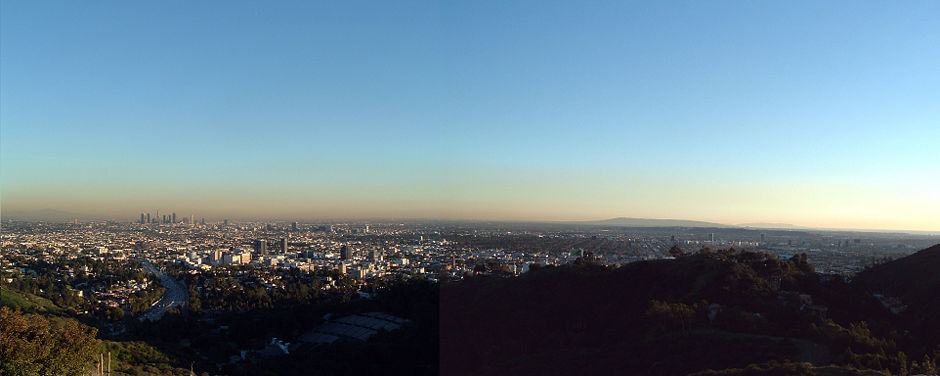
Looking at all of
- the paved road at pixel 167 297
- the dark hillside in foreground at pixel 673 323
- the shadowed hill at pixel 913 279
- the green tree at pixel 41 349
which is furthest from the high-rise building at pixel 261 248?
the shadowed hill at pixel 913 279

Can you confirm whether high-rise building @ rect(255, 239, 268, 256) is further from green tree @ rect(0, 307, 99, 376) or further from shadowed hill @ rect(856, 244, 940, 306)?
shadowed hill @ rect(856, 244, 940, 306)

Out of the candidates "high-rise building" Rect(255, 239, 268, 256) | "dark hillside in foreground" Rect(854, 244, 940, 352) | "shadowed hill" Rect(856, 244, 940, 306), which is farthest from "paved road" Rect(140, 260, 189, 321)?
"shadowed hill" Rect(856, 244, 940, 306)

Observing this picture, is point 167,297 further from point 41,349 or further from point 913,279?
point 913,279

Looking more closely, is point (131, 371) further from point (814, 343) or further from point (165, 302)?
point (165, 302)

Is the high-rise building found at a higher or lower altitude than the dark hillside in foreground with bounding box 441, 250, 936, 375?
lower

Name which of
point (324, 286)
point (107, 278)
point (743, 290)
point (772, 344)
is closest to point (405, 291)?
point (324, 286)

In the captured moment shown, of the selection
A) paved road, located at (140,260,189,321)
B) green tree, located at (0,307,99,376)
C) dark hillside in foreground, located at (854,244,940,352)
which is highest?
dark hillside in foreground, located at (854,244,940,352)

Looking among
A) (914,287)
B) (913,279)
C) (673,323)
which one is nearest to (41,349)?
(673,323)
